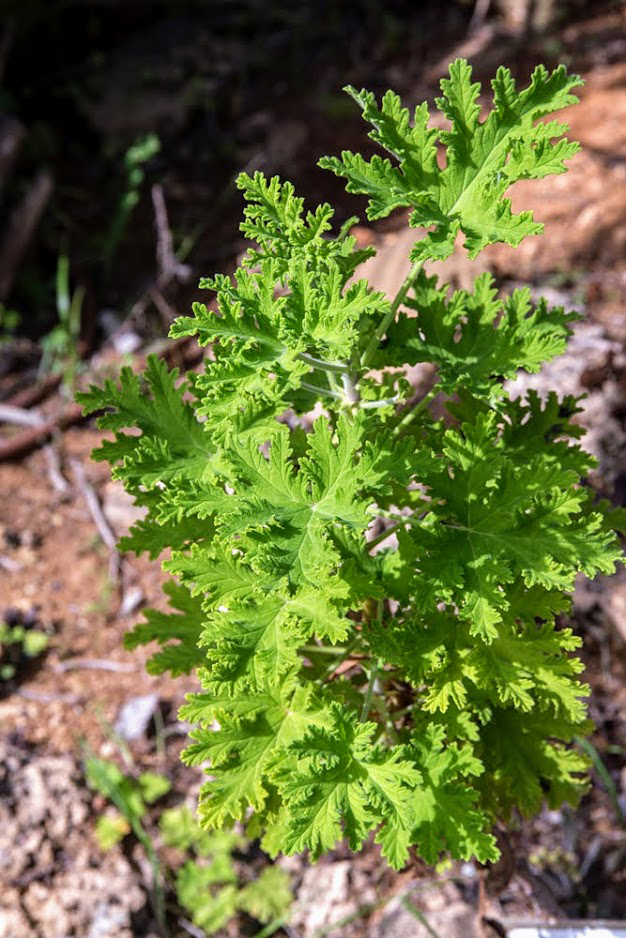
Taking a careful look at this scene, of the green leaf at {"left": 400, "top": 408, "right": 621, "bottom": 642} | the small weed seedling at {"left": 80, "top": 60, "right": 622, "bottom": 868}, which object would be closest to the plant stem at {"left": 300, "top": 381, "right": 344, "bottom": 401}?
the small weed seedling at {"left": 80, "top": 60, "right": 622, "bottom": 868}

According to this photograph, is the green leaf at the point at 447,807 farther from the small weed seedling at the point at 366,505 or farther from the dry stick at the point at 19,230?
the dry stick at the point at 19,230

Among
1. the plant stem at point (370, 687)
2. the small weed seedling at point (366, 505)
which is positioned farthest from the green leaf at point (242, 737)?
the plant stem at point (370, 687)

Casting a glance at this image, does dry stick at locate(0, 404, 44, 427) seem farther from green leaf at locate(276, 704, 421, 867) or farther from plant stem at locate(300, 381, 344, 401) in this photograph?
green leaf at locate(276, 704, 421, 867)

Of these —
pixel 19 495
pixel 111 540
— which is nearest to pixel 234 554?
pixel 111 540

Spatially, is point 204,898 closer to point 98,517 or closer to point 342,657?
point 342,657

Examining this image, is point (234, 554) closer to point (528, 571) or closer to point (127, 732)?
point (528, 571)

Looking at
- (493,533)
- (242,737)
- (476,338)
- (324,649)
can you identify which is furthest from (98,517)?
(493,533)
